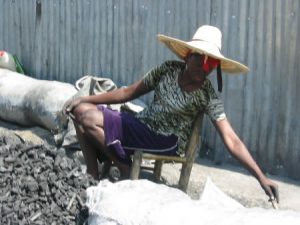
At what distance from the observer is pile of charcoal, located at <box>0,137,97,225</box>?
4.76m

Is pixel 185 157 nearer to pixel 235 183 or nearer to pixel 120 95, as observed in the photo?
pixel 120 95

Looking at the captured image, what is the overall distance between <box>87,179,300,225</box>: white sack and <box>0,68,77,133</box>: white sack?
10.1ft

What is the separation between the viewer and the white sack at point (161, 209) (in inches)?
162

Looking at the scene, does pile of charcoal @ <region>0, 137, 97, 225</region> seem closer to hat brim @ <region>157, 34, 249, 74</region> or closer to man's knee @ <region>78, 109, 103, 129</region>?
man's knee @ <region>78, 109, 103, 129</region>

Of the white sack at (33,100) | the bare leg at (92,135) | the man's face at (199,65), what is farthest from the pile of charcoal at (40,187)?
the white sack at (33,100)

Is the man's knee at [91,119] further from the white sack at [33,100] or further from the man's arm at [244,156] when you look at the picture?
the white sack at [33,100]

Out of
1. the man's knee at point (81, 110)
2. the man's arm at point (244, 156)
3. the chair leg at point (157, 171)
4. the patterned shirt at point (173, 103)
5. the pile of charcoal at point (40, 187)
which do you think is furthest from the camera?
the chair leg at point (157, 171)

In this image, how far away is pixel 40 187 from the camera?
16.2ft

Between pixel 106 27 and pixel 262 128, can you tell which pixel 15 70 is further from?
pixel 262 128

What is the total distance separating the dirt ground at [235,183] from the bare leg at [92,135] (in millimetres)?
634

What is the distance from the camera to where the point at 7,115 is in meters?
8.66

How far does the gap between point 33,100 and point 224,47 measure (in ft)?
7.49

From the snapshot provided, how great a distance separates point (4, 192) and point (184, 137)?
4.63 ft

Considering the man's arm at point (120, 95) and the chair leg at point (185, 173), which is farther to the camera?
the man's arm at point (120, 95)
